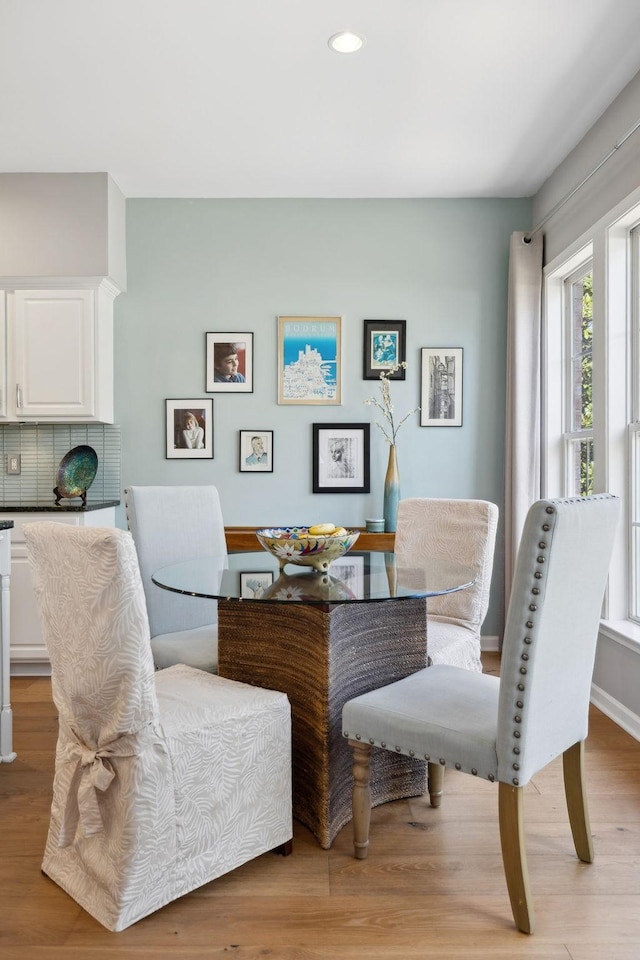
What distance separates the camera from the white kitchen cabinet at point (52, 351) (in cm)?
386

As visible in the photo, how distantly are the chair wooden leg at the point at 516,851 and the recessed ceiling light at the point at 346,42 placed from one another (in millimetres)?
2547

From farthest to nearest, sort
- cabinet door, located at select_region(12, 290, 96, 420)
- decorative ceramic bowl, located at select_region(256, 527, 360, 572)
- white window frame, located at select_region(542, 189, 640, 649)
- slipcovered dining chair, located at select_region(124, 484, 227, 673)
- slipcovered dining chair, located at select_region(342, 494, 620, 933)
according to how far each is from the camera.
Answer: cabinet door, located at select_region(12, 290, 96, 420) → white window frame, located at select_region(542, 189, 640, 649) → slipcovered dining chair, located at select_region(124, 484, 227, 673) → decorative ceramic bowl, located at select_region(256, 527, 360, 572) → slipcovered dining chair, located at select_region(342, 494, 620, 933)

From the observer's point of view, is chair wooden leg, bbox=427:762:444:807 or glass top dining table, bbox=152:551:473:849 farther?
chair wooden leg, bbox=427:762:444:807

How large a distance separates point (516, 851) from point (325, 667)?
655 mm

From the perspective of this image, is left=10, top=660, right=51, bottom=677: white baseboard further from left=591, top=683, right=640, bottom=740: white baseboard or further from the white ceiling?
left=591, top=683, right=640, bottom=740: white baseboard

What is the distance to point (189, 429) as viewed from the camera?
416 centimetres

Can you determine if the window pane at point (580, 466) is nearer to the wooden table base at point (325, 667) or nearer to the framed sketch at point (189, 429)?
the wooden table base at point (325, 667)

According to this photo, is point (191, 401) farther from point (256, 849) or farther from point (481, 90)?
point (256, 849)

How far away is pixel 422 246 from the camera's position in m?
4.17

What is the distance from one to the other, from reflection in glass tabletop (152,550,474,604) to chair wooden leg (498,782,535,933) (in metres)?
0.52

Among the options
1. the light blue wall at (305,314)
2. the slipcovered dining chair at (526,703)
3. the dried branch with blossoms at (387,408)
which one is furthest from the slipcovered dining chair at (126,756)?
the dried branch with blossoms at (387,408)

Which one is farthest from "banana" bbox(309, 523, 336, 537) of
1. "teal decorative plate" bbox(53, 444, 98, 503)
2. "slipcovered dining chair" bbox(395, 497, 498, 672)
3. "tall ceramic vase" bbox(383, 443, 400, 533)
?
"teal decorative plate" bbox(53, 444, 98, 503)

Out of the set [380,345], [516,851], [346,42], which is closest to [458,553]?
[516,851]

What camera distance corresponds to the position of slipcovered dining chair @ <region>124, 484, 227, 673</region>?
277 centimetres
